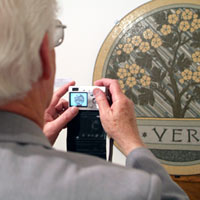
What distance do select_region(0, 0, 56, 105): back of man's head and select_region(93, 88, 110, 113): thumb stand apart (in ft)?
0.91

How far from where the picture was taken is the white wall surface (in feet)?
3.20

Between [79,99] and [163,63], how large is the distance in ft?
1.60

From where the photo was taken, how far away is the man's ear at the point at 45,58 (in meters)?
0.31

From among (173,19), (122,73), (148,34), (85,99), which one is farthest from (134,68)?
(85,99)

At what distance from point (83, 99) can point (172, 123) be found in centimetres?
49

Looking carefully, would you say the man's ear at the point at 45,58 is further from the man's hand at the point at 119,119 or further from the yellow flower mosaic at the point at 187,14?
the yellow flower mosaic at the point at 187,14

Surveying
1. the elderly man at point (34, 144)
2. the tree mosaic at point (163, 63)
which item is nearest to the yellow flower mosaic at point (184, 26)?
the tree mosaic at point (163, 63)

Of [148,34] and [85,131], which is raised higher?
[148,34]

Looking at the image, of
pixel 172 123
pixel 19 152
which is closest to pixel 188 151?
pixel 172 123

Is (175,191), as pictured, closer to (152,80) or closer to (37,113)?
(37,113)

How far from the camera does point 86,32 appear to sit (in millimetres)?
1009

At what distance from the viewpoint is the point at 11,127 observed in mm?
283

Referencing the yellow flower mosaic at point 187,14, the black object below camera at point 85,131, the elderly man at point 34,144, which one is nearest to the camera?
the elderly man at point 34,144

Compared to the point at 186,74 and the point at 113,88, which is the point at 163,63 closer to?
the point at 186,74
